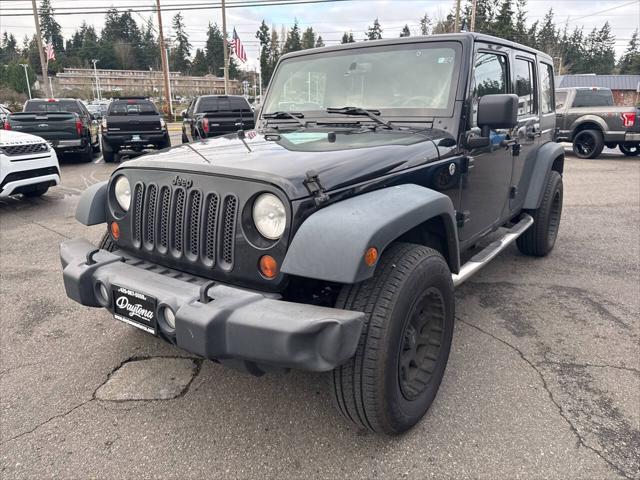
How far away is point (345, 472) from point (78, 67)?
4102 inches

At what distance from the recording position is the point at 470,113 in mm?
3141

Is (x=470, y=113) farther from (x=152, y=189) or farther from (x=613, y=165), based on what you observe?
(x=613, y=165)

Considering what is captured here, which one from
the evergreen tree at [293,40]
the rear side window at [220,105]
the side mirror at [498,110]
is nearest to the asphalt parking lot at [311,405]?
the side mirror at [498,110]

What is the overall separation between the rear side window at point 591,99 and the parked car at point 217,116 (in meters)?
9.02

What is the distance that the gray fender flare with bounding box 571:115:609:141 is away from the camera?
12863mm

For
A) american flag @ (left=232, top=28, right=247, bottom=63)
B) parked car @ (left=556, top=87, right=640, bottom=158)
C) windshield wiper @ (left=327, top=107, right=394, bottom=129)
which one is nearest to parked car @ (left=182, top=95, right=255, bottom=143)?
parked car @ (left=556, top=87, right=640, bottom=158)

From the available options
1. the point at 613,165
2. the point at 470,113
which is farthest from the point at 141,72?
the point at 470,113

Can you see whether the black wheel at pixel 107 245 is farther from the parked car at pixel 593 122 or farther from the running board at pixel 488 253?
the parked car at pixel 593 122

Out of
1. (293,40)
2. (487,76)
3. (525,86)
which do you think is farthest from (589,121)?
(293,40)

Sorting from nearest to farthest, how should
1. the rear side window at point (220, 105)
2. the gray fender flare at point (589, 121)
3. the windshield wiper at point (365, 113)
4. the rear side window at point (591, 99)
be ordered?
the windshield wiper at point (365, 113)
the gray fender flare at point (589, 121)
the rear side window at point (591, 99)
the rear side window at point (220, 105)

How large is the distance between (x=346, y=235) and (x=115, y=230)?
1.50 meters

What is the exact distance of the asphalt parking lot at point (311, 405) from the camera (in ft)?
7.16

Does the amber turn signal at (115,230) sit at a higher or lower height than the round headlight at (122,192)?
lower

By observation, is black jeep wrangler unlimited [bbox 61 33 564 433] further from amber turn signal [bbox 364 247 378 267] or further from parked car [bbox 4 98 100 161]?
parked car [bbox 4 98 100 161]
